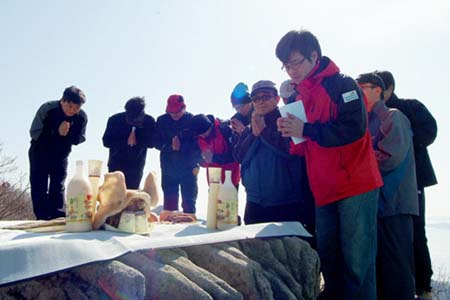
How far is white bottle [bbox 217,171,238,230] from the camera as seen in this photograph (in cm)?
233

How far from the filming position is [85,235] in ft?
5.96

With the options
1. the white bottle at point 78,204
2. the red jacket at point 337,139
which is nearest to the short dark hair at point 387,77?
the red jacket at point 337,139

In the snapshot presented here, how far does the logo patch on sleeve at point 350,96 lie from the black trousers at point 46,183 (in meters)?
3.22

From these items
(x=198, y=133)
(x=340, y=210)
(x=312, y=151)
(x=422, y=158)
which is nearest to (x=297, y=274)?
(x=340, y=210)

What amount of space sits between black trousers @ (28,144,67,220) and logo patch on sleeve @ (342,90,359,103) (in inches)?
127

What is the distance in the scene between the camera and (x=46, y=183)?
457 cm

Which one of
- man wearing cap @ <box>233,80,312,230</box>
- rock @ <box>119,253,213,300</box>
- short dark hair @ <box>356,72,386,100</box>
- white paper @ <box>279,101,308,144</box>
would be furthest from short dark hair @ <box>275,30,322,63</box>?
rock @ <box>119,253,213,300</box>

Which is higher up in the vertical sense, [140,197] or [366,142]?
[366,142]

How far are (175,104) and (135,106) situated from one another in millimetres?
474

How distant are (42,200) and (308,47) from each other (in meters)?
3.31

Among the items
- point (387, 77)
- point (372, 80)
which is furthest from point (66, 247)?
point (387, 77)

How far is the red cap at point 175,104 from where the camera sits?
16.2 feet

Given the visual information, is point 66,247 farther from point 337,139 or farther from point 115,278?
point 337,139

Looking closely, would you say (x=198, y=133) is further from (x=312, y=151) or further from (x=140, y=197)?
(x=140, y=197)
